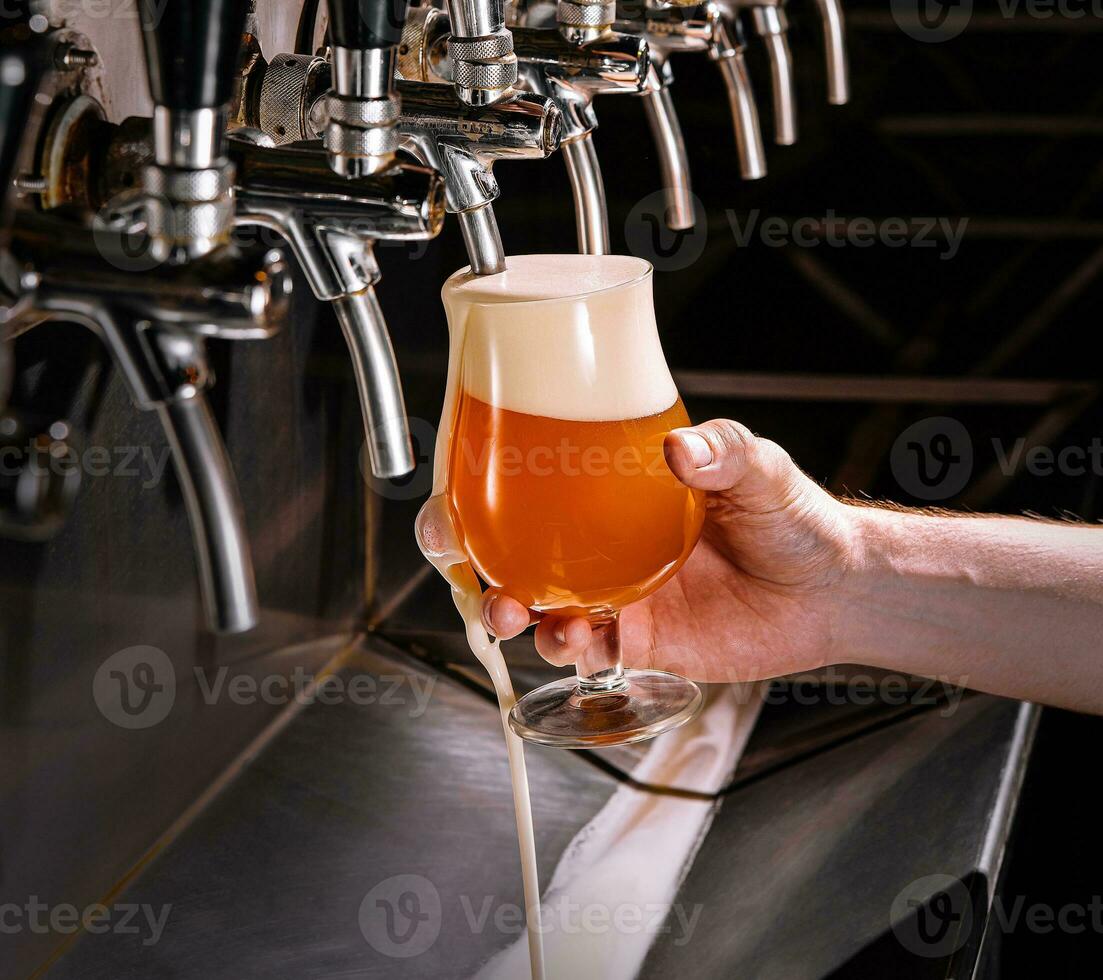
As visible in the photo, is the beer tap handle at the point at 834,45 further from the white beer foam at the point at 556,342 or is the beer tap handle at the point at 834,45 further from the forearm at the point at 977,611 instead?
the white beer foam at the point at 556,342

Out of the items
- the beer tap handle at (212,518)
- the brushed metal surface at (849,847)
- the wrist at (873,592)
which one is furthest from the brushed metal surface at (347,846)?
the beer tap handle at (212,518)

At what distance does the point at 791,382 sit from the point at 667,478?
0.90m

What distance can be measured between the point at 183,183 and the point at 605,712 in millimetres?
417

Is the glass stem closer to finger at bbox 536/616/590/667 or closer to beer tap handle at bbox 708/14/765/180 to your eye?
finger at bbox 536/616/590/667

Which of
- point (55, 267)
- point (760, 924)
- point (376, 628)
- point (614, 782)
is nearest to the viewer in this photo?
point (55, 267)

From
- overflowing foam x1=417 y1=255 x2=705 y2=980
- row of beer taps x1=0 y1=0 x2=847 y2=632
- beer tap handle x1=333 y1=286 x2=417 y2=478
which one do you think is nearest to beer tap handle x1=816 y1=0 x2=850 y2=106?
row of beer taps x1=0 y1=0 x2=847 y2=632

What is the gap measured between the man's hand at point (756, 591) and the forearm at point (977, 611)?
2 centimetres

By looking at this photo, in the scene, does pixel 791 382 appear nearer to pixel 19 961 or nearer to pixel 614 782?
pixel 614 782

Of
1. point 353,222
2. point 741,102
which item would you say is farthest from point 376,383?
point 741,102

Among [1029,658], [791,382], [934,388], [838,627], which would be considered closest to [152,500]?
[838,627]

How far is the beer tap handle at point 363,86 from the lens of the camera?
530 mm

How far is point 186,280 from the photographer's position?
452 millimetres

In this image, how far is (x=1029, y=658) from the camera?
99 centimetres

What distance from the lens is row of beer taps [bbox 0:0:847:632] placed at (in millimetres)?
448
